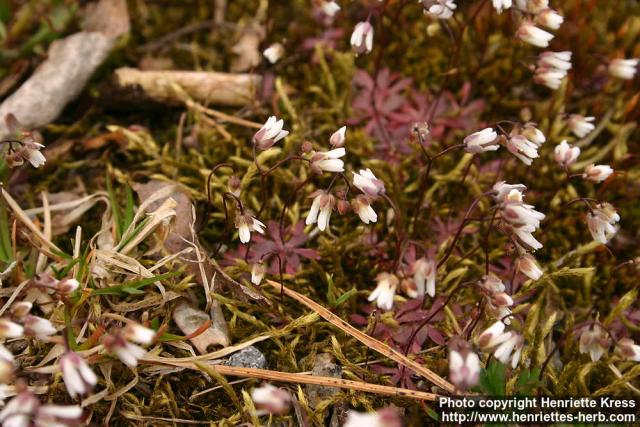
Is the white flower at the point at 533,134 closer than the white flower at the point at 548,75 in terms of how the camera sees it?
Yes

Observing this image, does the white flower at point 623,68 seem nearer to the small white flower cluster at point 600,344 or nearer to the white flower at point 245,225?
the small white flower cluster at point 600,344

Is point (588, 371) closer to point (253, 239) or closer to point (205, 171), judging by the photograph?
point (253, 239)

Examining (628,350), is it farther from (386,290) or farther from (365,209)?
(365,209)

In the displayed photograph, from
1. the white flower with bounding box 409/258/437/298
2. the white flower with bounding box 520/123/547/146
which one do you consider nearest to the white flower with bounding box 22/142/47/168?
the white flower with bounding box 409/258/437/298

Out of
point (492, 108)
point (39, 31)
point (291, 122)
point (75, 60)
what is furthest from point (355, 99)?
point (39, 31)

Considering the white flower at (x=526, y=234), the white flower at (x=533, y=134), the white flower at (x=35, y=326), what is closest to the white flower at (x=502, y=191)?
the white flower at (x=526, y=234)

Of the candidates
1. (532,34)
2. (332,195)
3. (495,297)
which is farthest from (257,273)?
(532,34)
